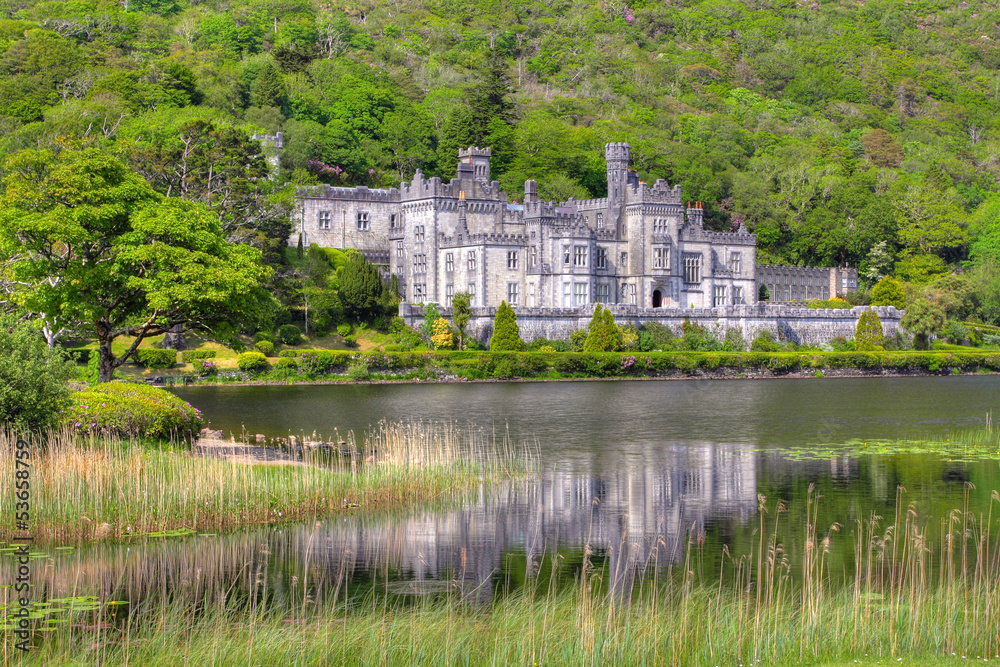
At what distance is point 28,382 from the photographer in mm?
24047

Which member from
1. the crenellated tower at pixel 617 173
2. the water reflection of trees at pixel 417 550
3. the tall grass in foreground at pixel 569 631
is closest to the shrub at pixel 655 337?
the crenellated tower at pixel 617 173

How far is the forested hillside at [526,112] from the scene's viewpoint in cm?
8762

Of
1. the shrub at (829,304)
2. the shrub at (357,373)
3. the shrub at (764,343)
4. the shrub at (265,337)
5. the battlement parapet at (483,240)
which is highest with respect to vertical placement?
the battlement parapet at (483,240)

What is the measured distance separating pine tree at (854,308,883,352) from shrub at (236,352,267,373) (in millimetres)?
40036

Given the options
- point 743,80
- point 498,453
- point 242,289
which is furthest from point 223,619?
point 743,80

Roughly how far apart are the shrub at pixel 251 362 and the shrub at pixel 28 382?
35125 millimetres

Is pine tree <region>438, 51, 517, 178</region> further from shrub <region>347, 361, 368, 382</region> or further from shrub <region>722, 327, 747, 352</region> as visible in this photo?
shrub <region>347, 361, 368, 382</region>

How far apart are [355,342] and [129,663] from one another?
187ft

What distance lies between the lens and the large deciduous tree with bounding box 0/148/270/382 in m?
32.2

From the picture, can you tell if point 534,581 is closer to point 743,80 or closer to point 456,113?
point 456,113

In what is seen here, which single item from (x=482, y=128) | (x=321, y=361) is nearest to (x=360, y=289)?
(x=321, y=361)

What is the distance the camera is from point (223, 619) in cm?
1511

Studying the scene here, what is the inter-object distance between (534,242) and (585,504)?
191 ft

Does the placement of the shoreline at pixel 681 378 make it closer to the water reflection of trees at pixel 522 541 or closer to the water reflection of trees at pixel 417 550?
the water reflection of trees at pixel 522 541
